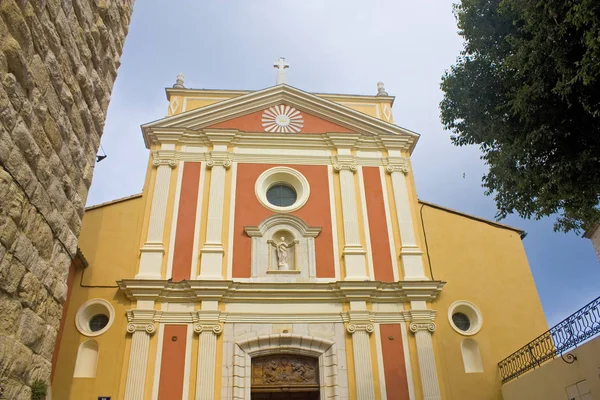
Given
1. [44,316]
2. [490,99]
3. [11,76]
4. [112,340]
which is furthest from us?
[112,340]

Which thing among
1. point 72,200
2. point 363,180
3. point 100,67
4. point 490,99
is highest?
point 363,180

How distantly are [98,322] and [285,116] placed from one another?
7.06 metres

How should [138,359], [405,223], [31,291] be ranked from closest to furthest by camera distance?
1. [31,291]
2. [138,359]
3. [405,223]

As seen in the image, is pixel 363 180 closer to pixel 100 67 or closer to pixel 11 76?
pixel 100 67

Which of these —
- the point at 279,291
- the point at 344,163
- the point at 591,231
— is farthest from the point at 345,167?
the point at 591,231

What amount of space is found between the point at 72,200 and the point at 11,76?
1.76 meters

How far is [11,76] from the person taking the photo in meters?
4.21

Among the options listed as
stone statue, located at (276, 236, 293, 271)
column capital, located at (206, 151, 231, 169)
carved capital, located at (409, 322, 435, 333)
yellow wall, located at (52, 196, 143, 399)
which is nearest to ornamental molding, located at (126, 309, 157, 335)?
yellow wall, located at (52, 196, 143, 399)

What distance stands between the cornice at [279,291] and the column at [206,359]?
63cm

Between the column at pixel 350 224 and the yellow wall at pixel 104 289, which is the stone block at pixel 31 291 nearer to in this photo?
the yellow wall at pixel 104 289

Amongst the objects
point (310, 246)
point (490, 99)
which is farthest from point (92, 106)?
point (310, 246)

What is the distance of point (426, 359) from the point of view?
10.5 meters

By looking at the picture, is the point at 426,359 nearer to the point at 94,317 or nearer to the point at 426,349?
the point at 426,349

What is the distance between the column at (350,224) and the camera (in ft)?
37.6
